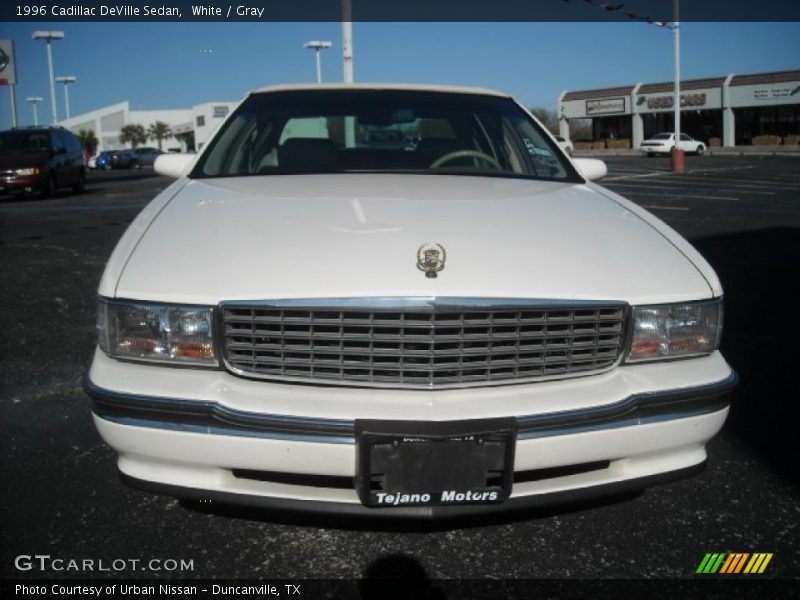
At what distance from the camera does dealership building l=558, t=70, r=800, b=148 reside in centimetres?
4347

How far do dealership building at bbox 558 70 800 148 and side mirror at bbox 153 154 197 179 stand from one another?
144ft

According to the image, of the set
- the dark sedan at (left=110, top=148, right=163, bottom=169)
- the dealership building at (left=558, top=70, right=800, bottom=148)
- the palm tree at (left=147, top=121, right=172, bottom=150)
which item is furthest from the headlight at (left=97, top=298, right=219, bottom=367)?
the palm tree at (left=147, top=121, right=172, bottom=150)

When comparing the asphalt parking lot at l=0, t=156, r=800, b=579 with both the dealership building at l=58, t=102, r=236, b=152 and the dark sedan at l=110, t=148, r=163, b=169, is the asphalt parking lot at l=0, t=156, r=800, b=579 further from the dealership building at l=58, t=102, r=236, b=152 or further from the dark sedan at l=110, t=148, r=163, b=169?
the dealership building at l=58, t=102, r=236, b=152

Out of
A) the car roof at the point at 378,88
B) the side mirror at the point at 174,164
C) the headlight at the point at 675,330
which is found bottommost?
the headlight at the point at 675,330

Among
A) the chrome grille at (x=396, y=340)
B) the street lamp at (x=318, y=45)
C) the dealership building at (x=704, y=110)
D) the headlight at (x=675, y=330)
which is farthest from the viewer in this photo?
the dealership building at (x=704, y=110)

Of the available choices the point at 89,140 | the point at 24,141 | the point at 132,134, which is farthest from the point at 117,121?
the point at 24,141

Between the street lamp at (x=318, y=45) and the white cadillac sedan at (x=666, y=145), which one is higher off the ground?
the street lamp at (x=318, y=45)

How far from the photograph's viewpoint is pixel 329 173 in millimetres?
3244

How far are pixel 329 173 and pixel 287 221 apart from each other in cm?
83

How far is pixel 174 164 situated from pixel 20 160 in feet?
46.9


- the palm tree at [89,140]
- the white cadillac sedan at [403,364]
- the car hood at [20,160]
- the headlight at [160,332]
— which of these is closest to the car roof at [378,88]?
the white cadillac sedan at [403,364]

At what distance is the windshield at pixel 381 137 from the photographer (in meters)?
3.44

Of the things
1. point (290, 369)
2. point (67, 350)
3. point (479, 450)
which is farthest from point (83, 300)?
point (479, 450)

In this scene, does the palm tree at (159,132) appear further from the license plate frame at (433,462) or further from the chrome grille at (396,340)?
the license plate frame at (433,462)
